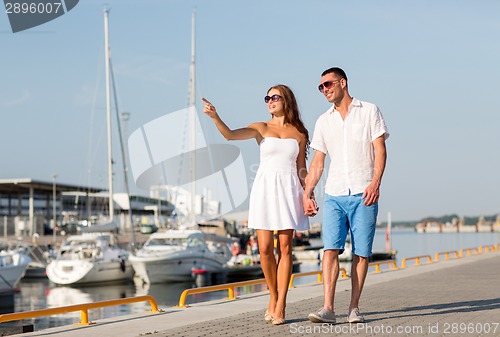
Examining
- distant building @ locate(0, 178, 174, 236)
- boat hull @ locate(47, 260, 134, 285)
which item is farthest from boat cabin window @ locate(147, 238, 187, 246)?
distant building @ locate(0, 178, 174, 236)

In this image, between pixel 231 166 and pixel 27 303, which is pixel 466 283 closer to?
pixel 27 303

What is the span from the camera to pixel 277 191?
26.6 ft

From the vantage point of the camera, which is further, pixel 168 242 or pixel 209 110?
pixel 168 242

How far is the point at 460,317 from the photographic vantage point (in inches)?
321

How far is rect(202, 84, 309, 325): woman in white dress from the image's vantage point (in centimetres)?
804

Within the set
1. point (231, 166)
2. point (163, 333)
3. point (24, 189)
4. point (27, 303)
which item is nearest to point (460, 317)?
point (163, 333)

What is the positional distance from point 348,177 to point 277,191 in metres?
0.69

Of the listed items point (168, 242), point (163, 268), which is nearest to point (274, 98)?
point (163, 268)

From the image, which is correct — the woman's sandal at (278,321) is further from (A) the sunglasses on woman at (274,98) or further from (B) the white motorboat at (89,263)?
(B) the white motorboat at (89,263)

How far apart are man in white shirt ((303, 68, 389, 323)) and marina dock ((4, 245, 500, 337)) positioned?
21.2 inches

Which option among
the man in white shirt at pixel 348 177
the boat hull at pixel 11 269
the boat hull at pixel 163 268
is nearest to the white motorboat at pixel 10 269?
the boat hull at pixel 11 269

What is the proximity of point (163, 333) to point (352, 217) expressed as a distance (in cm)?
203

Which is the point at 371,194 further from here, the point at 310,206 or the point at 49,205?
the point at 49,205

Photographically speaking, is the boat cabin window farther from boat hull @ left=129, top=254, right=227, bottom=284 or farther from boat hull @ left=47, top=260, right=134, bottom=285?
boat hull @ left=47, top=260, right=134, bottom=285
